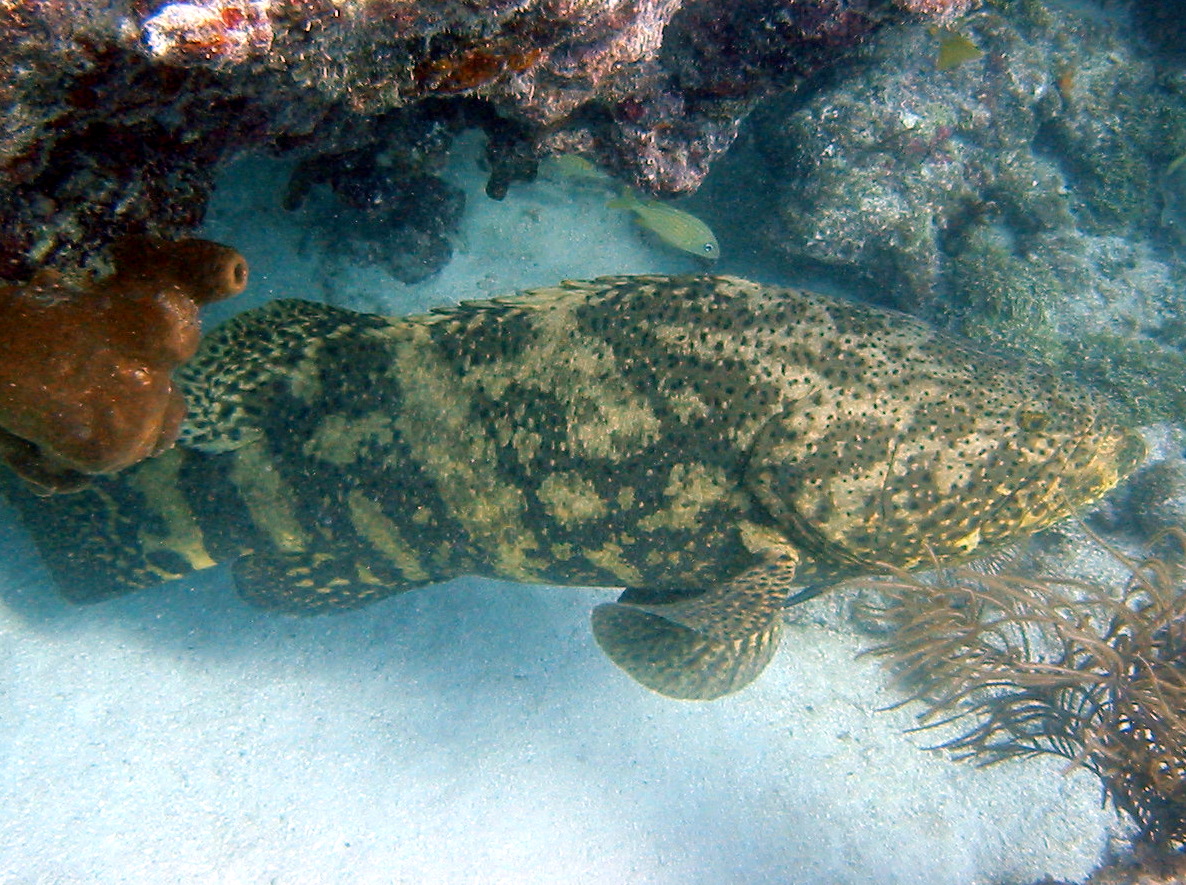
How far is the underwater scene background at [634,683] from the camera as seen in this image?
402cm

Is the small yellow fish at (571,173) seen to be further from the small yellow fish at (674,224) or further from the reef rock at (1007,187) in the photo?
the reef rock at (1007,187)

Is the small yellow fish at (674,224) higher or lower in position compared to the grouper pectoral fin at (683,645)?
higher

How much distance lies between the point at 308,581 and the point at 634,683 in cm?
265

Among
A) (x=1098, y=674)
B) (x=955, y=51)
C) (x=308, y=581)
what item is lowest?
(x=308, y=581)

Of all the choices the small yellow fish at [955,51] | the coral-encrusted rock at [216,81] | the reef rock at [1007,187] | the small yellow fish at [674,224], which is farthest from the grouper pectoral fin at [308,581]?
the small yellow fish at [955,51]

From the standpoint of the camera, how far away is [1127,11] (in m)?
7.44

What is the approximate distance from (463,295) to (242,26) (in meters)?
3.54

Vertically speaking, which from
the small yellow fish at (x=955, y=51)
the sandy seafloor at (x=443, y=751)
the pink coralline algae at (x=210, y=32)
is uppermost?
the small yellow fish at (x=955, y=51)

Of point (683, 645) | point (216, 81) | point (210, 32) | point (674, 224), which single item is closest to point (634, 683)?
point (683, 645)

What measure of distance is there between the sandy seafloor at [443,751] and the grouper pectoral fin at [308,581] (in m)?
0.82

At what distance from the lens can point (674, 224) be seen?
17.6ft

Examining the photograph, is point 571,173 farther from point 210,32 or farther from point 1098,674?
point 1098,674

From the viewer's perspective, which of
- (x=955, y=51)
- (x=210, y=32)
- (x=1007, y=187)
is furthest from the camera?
(x=1007, y=187)

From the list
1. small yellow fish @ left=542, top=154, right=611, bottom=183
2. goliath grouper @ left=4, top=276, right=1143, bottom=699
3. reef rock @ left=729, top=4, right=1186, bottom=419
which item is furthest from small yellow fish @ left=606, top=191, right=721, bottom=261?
goliath grouper @ left=4, top=276, right=1143, bottom=699
